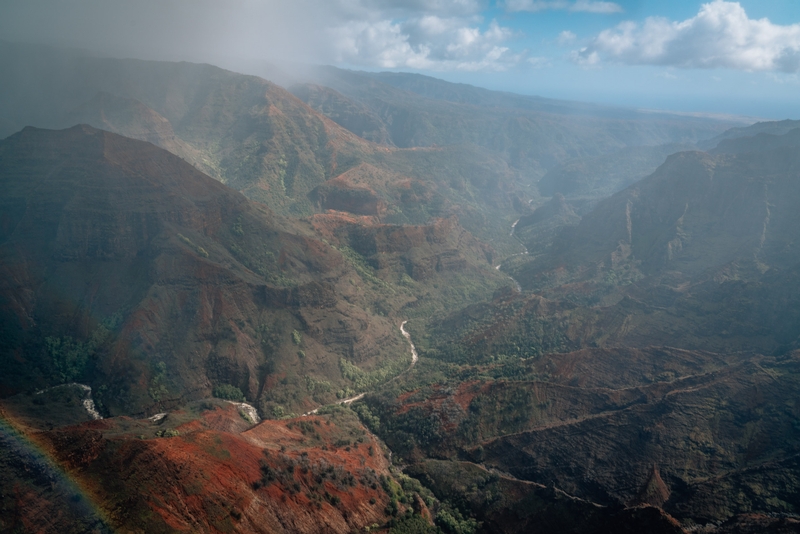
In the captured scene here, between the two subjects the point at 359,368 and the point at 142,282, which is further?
the point at 359,368

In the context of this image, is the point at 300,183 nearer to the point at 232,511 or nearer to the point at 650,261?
the point at 650,261

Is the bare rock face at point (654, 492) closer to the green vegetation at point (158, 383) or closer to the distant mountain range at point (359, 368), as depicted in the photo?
the distant mountain range at point (359, 368)

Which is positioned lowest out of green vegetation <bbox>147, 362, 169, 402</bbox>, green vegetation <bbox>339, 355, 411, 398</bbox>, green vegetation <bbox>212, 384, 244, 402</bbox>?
green vegetation <bbox>339, 355, 411, 398</bbox>

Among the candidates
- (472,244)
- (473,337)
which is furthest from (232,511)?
(472,244)

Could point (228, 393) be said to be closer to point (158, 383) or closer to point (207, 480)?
point (158, 383)

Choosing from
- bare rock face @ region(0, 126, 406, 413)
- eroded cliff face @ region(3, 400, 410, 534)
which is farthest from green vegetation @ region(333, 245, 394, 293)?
eroded cliff face @ region(3, 400, 410, 534)

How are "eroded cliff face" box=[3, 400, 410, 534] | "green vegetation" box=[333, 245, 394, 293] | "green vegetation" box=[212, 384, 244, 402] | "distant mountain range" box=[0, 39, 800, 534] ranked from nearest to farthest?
"eroded cliff face" box=[3, 400, 410, 534], "distant mountain range" box=[0, 39, 800, 534], "green vegetation" box=[212, 384, 244, 402], "green vegetation" box=[333, 245, 394, 293]

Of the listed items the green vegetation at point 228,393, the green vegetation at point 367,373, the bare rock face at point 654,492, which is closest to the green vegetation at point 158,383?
the green vegetation at point 228,393

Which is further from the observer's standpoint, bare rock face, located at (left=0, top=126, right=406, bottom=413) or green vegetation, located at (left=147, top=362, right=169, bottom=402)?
bare rock face, located at (left=0, top=126, right=406, bottom=413)

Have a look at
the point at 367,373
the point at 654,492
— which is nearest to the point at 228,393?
the point at 367,373

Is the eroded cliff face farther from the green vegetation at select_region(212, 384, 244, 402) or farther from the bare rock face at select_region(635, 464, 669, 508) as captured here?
the bare rock face at select_region(635, 464, 669, 508)

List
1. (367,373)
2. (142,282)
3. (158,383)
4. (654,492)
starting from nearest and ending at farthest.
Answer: (654,492), (158,383), (142,282), (367,373)

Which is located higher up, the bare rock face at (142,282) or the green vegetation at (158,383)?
the bare rock face at (142,282)
